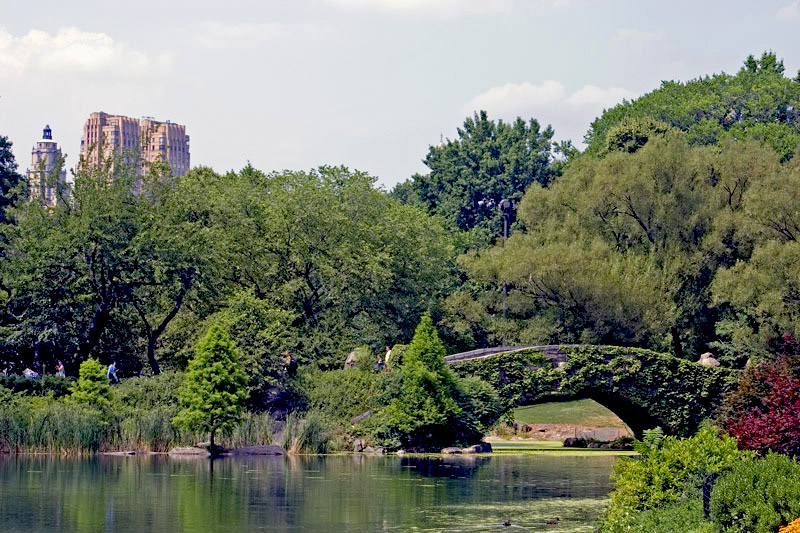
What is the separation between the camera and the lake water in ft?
76.5

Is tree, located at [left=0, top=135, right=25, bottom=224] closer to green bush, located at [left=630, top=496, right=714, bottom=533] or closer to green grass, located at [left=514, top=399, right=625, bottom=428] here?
green grass, located at [left=514, top=399, right=625, bottom=428]

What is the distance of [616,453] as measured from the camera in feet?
146

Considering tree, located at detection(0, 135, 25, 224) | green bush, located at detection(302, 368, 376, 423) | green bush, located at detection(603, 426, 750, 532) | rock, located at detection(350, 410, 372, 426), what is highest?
tree, located at detection(0, 135, 25, 224)

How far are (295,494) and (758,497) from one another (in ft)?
41.7

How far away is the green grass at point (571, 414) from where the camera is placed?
56.6m

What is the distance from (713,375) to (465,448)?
9.68m

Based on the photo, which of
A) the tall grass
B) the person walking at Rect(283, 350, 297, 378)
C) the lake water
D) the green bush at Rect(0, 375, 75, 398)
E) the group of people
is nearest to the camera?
the lake water

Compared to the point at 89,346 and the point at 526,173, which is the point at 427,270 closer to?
the point at 89,346

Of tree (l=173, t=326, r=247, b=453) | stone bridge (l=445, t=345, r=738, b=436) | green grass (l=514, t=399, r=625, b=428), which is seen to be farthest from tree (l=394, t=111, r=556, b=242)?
tree (l=173, t=326, r=247, b=453)

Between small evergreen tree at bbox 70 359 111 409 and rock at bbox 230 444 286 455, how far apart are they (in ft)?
13.8

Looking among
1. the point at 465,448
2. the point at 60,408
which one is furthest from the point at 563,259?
the point at 60,408

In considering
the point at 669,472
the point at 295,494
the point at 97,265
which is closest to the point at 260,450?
the point at 97,265

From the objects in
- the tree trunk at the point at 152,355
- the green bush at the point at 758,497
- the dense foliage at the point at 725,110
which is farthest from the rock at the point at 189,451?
the dense foliage at the point at 725,110

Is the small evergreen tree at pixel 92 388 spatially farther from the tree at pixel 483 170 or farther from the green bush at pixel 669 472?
the tree at pixel 483 170
